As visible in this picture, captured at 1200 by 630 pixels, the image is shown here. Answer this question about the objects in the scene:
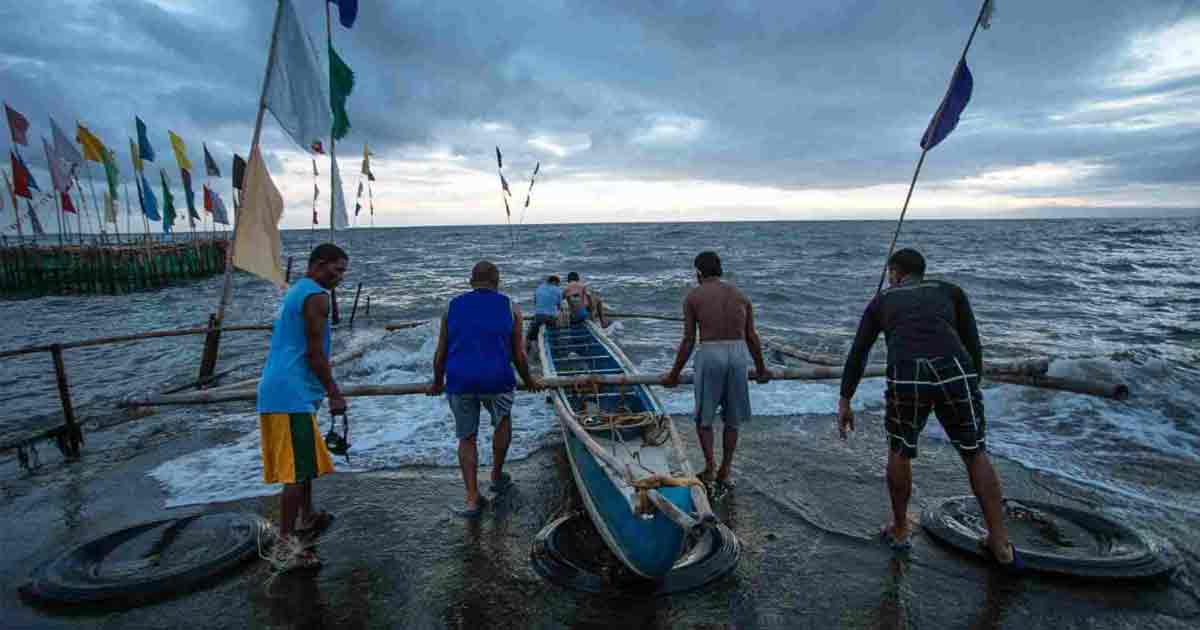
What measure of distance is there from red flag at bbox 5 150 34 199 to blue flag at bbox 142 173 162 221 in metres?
3.81

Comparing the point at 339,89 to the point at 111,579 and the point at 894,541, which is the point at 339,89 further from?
the point at 894,541

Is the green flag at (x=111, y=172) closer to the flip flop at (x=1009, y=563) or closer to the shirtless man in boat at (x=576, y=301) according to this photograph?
the shirtless man in boat at (x=576, y=301)

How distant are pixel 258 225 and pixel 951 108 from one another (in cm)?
779

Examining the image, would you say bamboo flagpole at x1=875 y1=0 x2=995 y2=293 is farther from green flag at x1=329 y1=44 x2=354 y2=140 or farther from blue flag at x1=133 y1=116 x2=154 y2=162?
blue flag at x1=133 y1=116 x2=154 y2=162

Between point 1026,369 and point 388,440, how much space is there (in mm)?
7385

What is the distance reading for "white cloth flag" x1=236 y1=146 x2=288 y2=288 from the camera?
23.4 ft

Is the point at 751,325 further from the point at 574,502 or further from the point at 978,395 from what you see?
the point at 574,502

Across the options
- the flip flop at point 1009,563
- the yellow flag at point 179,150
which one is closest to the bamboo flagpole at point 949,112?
the flip flop at point 1009,563

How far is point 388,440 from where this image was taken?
304 inches

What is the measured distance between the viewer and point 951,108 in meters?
5.98

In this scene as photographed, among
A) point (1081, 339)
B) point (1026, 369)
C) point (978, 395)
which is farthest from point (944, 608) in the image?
point (1081, 339)

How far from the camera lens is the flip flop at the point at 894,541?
4.52m

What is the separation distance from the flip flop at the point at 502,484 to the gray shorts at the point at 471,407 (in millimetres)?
834

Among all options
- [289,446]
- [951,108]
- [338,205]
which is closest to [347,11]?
[338,205]
